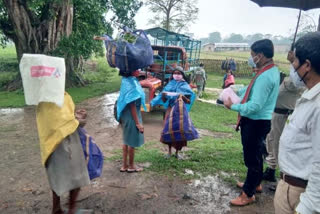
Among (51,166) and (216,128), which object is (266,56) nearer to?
(51,166)

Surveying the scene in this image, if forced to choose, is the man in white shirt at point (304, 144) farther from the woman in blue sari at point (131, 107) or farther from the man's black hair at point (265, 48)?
the woman in blue sari at point (131, 107)

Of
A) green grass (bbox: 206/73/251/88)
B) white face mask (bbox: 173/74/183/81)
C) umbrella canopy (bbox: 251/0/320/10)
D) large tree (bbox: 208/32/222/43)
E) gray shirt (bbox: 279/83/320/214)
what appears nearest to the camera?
gray shirt (bbox: 279/83/320/214)

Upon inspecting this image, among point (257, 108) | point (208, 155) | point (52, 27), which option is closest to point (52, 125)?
point (257, 108)

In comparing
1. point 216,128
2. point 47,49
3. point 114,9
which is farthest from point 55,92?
point 114,9

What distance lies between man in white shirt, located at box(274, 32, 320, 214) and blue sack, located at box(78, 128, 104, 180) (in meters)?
1.72

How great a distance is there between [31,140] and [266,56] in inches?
186

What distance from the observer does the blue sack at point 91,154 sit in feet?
8.39

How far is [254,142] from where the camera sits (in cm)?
292

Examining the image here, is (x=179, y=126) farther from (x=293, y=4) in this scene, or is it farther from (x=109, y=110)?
(x=109, y=110)

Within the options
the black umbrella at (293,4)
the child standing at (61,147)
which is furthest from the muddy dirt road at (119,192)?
the black umbrella at (293,4)

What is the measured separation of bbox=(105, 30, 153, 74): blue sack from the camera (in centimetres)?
337

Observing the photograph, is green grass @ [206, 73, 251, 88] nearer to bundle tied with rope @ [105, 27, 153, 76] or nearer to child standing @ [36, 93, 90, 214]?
bundle tied with rope @ [105, 27, 153, 76]

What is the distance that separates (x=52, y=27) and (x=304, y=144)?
441 inches

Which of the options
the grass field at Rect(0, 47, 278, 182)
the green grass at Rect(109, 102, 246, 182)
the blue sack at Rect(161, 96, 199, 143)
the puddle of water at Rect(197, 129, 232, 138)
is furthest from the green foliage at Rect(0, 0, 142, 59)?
the blue sack at Rect(161, 96, 199, 143)
